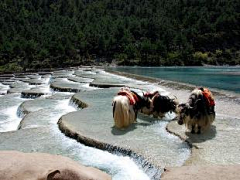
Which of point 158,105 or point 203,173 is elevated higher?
point 203,173

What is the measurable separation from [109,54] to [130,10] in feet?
184

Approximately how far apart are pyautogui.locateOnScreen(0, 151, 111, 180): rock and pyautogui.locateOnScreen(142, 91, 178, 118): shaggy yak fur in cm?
769

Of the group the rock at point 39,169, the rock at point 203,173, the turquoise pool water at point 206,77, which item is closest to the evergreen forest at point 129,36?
the turquoise pool water at point 206,77

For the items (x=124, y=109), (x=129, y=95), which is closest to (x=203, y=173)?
(x=124, y=109)

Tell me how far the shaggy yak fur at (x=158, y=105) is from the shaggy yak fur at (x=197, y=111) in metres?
2.83

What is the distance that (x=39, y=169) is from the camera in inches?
218

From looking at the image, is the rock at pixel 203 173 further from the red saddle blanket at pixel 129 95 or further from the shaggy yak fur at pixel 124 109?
the red saddle blanket at pixel 129 95

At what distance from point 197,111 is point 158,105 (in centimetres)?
322

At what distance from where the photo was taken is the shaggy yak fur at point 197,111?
1033 centimetres

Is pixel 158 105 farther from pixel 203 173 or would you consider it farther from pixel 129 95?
pixel 203 173

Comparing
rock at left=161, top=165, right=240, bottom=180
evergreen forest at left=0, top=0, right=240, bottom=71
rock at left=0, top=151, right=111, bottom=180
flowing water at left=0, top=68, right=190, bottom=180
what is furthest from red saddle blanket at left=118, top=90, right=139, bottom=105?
evergreen forest at left=0, top=0, right=240, bottom=71

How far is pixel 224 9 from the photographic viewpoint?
4951 inches

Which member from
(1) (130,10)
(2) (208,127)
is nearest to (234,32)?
(1) (130,10)

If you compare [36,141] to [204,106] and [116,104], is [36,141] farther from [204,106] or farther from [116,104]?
[204,106]
